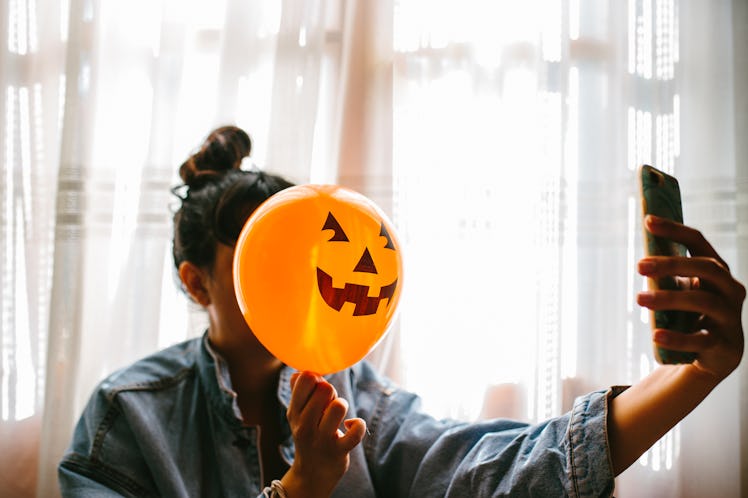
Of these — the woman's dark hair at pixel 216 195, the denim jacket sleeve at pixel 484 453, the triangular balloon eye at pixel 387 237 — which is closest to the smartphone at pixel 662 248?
the denim jacket sleeve at pixel 484 453

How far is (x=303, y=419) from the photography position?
0.72 meters

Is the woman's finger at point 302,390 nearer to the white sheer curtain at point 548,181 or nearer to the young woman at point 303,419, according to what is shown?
the young woman at point 303,419

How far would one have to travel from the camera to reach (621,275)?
48.6 inches

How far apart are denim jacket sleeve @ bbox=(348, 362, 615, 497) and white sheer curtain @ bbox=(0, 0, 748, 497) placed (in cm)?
26

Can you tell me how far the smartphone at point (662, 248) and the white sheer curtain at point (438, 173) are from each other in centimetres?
59

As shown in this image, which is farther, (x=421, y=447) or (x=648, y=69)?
(x=648, y=69)

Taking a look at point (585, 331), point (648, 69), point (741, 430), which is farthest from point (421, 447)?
point (648, 69)

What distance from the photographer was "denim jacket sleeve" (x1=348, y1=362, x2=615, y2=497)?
726 mm

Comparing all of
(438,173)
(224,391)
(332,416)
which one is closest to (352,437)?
(332,416)

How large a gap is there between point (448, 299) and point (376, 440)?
370 mm

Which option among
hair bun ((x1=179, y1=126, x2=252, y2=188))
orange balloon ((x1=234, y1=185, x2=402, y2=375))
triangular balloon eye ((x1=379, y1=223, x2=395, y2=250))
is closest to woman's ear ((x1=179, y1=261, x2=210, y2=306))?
hair bun ((x1=179, y1=126, x2=252, y2=188))

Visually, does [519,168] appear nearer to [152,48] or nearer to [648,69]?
[648,69]

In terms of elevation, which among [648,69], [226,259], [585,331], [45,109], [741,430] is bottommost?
[741,430]

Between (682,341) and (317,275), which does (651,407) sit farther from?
(317,275)
